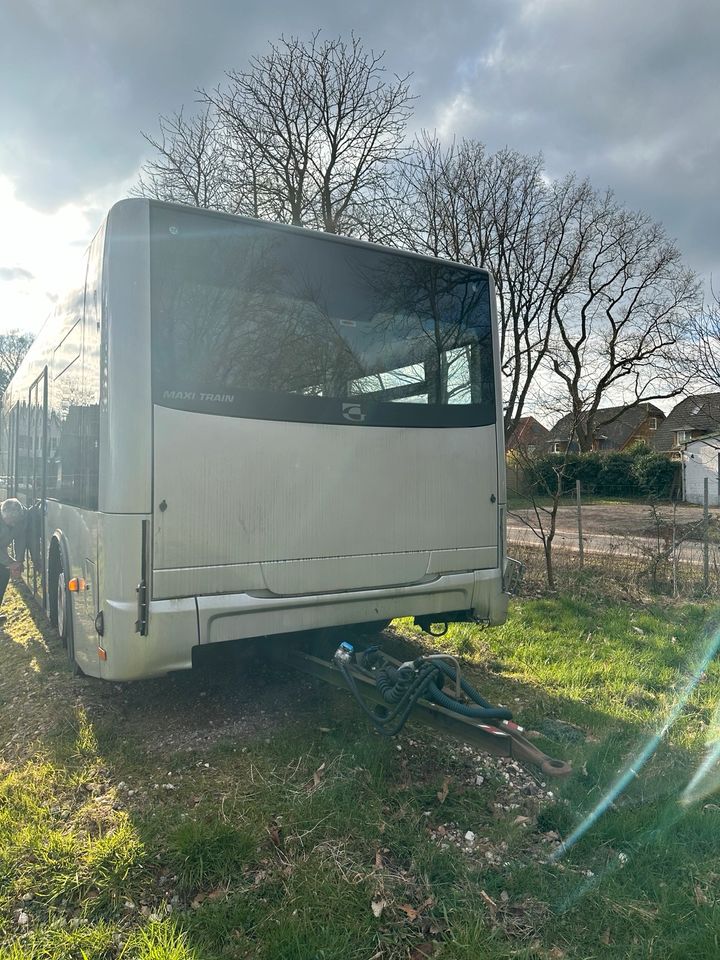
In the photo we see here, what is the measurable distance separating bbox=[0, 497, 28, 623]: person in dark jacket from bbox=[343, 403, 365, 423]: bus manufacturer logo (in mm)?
4586

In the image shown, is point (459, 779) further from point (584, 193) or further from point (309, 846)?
point (584, 193)

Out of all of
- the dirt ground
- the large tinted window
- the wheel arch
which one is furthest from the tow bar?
the dirt ground

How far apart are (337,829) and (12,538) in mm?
5581

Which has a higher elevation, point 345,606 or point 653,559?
point 345,606

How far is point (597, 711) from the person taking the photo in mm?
4699

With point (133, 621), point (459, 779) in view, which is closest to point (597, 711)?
point (459, 779)

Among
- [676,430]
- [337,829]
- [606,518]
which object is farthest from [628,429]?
[337,829]

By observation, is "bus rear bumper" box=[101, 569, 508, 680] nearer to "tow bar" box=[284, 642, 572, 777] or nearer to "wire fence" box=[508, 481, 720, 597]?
"tow bar" box=[284, 642, 572, 777]

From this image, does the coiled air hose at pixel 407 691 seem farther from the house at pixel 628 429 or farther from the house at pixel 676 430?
the house at pixel 628 429

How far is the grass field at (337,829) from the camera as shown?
2.55 meters

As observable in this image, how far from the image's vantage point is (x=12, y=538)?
726 cm

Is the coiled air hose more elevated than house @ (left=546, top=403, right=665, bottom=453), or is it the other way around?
house @ (left=546, top=403, right=665, bottom=453)

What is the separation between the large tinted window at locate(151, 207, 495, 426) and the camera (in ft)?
12.8

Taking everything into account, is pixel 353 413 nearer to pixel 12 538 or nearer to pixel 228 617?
pixel 228 617
